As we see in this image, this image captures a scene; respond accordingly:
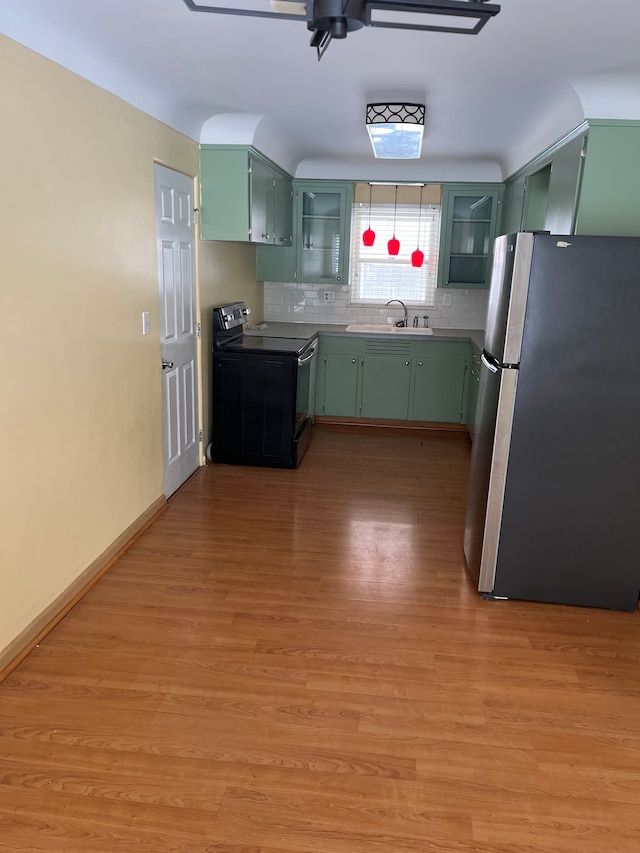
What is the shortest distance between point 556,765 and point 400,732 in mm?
515

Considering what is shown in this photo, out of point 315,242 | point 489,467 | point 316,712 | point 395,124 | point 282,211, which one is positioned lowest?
point 316,712

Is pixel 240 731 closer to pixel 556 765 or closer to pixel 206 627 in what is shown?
pixel 206 627

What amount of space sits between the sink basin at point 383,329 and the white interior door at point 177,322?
2079 millimetres

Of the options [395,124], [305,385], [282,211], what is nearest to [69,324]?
[395,124]

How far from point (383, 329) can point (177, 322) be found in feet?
8.80

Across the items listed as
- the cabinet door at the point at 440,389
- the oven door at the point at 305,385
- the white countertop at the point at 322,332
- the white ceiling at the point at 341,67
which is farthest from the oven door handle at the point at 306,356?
the white ceiling at the point at 341,67

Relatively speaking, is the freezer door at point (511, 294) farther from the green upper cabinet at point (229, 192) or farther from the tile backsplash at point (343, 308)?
the tile backsplash at point (343, 308)

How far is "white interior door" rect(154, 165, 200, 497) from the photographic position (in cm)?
385

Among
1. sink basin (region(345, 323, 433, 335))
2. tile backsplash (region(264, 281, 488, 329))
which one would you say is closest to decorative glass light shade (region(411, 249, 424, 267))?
tile backsplash (region(264, 281, 488, 329))

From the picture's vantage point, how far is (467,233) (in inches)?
240

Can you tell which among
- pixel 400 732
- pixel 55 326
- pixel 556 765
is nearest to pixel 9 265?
pixel 55 326

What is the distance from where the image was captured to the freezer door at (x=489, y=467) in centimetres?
292

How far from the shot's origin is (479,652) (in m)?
2.70

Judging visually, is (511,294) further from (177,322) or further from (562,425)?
(177,322)
